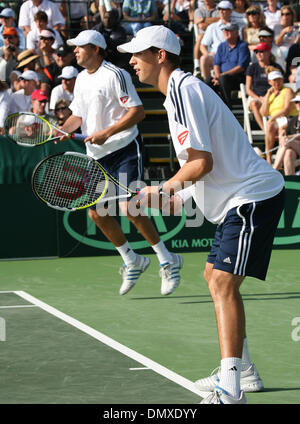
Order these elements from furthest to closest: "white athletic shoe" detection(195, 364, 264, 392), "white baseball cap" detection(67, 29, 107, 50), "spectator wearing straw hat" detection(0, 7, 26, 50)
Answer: "spectator wearing straw hat" detection(0, 7, 26, 50) → "white baseball cap" detection(67, 29, 107, 50) → "white athletic shoe" detection(195, 364, 264, 392)

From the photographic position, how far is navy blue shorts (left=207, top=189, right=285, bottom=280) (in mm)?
4555

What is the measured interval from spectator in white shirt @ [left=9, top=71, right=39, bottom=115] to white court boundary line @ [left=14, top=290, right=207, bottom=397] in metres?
5.19

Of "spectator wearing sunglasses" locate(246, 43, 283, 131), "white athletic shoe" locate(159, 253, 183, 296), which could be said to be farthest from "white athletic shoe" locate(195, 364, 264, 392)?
"spectator wearing sunglasses" locate(246, 43, 283, 131)

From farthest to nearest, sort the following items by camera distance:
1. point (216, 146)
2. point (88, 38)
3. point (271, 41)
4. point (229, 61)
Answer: point (271, 41)
point (229, 61)
point (88, 38)
point (216, 146)

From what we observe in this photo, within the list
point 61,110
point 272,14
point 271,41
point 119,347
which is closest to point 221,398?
point 119,347

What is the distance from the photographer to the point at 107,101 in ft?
27.1

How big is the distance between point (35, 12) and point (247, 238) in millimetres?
11347

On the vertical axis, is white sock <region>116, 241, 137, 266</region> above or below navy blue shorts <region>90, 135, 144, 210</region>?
below

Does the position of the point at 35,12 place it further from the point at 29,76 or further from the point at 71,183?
the point at 71,183

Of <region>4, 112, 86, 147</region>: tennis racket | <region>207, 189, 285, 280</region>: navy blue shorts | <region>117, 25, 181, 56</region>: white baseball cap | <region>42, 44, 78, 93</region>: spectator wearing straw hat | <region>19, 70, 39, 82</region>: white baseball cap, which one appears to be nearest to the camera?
<region>207, 189, 285, 280</region>: navy blue shorts

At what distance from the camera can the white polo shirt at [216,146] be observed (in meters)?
4.45

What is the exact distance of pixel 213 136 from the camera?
4559 mm

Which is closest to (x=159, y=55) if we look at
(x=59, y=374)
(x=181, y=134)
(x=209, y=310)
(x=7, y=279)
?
(x=181, y=134)

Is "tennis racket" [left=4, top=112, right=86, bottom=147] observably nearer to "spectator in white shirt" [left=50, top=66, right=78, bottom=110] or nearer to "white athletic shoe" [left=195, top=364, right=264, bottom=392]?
"spectator in white shirt" [left=50, top=66, right=78, bottom=110]
